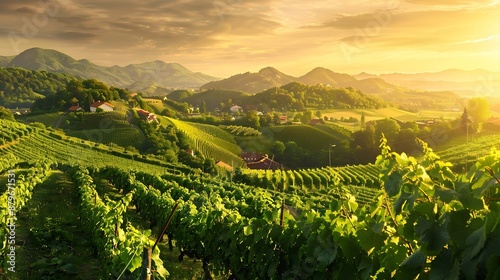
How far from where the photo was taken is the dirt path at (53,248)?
973cm

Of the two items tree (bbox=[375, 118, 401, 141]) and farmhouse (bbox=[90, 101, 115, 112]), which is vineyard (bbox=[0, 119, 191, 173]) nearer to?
farmhouse (bbox=[90, 101, 115, 112])

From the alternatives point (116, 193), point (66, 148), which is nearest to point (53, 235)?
point (116, 193)

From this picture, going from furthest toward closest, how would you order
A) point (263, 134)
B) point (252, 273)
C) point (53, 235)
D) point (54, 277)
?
point (263, 134) → point (53, 235) → point (54, 277) → point (252, 273)

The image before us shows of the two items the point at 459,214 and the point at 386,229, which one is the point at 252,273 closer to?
the point at 386,229

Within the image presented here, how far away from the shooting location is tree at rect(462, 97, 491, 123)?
4072 inches

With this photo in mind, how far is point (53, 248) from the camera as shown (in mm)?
11812

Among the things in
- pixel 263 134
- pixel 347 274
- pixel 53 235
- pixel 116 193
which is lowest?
pixel 263 134

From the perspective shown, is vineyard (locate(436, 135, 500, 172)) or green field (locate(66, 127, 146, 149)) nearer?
vineyard (locate(436, 135, 500, 172))

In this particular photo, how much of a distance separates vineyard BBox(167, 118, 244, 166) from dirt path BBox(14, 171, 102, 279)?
69.4 meters

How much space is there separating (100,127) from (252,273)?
94.1 m

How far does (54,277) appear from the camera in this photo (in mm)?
9469

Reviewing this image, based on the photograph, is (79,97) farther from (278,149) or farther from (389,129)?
(389,129)

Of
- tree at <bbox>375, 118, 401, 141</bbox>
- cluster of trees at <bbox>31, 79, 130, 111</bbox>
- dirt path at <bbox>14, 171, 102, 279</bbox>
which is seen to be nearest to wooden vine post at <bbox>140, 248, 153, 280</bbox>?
dirt path at <bbox>14, 171, 102, 279</bbox>

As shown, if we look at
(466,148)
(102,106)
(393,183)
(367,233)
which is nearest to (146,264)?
(367,233)
